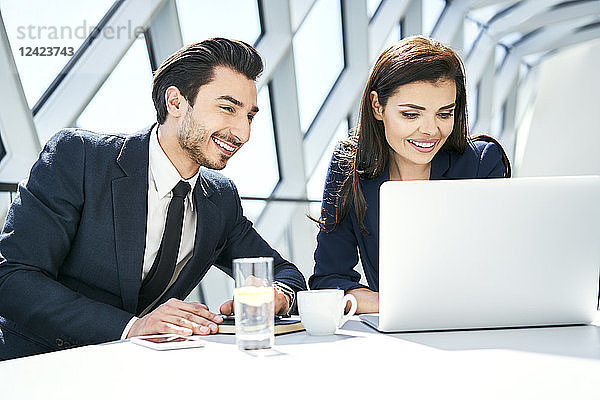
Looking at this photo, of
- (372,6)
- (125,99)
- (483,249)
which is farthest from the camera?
(372,6)

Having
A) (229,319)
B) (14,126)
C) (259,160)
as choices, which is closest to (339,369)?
(229,319)

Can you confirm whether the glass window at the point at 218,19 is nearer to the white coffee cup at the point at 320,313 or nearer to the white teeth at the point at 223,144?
the white teeth at the point at 223,144

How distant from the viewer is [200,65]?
2137 mm

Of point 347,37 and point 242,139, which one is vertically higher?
point 347,37

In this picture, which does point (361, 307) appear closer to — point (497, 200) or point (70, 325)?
point (497, 200)

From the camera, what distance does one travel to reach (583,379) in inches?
36.4

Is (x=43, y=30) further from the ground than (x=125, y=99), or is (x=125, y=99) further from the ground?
(x=43, y=30)

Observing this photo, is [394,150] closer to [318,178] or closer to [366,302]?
[366,302]

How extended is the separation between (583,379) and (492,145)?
148cm

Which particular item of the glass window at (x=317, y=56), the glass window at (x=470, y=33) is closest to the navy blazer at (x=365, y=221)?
the glass window at (x=317, y=56)

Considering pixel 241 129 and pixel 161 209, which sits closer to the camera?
pixel 161 209

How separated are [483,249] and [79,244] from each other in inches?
45.7

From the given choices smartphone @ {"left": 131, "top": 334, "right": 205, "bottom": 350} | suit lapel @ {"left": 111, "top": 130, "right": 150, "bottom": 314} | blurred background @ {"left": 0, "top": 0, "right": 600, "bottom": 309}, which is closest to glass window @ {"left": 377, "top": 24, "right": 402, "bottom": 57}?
blurred background @ {"left": 0, "top": 0, "right": 600, "bottom": 309}

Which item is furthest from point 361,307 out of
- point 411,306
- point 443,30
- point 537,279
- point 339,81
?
point 443,30
